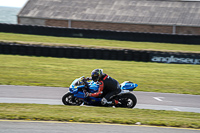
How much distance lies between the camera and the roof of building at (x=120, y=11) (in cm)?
4191

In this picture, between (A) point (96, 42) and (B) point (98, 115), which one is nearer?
(B) point (98, 115)

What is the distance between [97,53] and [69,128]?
14.8 m

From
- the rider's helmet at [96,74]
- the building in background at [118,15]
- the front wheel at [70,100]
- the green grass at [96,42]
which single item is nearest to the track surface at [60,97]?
the front wheel at [70,100]

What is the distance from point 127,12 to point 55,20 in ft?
32.4

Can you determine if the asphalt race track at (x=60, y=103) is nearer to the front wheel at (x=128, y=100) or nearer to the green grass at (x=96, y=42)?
the front wheel at (x=128, y=100)

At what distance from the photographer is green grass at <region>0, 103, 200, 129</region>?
8250 millimetres

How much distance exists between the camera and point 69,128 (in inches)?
295

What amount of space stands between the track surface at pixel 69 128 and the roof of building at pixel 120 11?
34448 mm

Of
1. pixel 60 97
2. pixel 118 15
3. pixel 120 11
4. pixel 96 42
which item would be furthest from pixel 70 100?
pixel 120 11

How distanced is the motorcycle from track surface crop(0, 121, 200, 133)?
2.70 metres

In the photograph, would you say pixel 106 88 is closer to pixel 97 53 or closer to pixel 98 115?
pixel 98 115

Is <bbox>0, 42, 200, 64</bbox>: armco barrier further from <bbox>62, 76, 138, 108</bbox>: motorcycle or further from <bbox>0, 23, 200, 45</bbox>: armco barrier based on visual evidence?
<bbox>62, 76, 138, 108</bbox>: motorcycle

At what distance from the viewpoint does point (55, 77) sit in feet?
53.5

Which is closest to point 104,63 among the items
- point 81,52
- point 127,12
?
point 81,52
